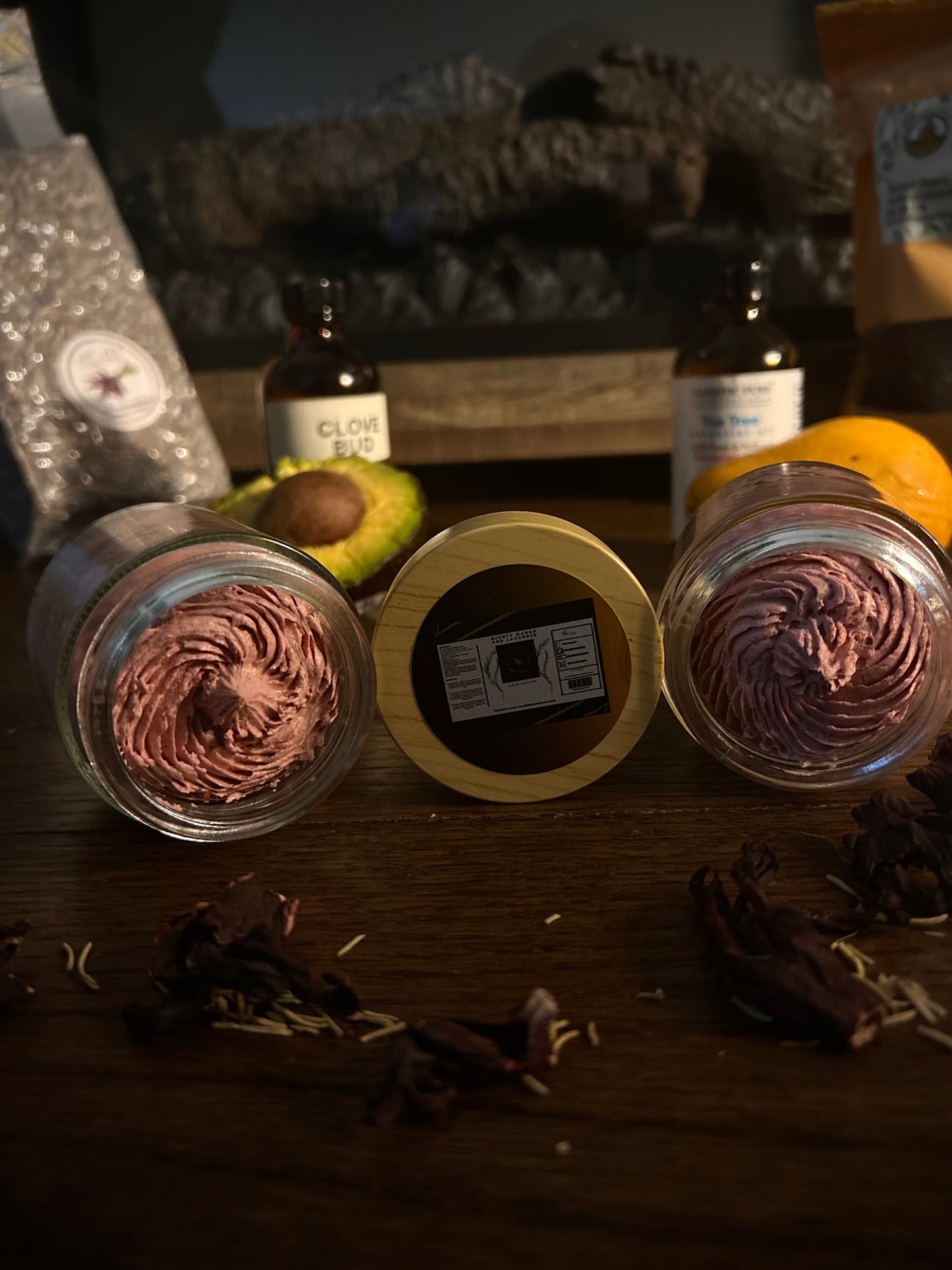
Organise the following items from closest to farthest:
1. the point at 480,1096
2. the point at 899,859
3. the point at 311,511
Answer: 1. the point at 480,1096
2. the point at 899,859
3. the point at 311,511

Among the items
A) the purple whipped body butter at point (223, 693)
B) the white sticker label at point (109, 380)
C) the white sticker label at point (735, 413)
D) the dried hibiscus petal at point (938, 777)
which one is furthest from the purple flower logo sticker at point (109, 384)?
the dried hibiscus petal at point (938, 777)

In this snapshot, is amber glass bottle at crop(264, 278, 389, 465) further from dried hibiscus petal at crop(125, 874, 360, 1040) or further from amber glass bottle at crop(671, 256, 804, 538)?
dried hibiscus petal at crop(125, 874, 360, 1040)

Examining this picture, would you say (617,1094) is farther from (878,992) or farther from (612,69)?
(612,69)

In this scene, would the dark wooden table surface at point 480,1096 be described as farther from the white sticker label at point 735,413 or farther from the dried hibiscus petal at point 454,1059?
the white sticker label at point 735,413

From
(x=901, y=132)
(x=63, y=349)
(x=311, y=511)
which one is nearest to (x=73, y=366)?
(x=63, y=349)

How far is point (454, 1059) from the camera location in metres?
0.39

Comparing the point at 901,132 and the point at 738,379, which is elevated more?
the point at 901,132

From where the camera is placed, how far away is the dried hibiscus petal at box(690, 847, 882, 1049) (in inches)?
15.9

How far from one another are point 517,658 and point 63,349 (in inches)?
42.9

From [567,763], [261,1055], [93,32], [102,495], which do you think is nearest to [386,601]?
[567,763]

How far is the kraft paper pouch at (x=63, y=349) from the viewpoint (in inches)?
54.4

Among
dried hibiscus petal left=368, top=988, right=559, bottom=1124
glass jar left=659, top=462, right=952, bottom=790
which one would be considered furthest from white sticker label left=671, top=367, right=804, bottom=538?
dried hibiscus petal left=368, top=988, right=559, bottom=1124

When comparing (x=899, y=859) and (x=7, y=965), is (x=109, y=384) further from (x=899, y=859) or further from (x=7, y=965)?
(x=899, y=859)

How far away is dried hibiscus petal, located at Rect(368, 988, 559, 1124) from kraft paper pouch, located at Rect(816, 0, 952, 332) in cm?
124
